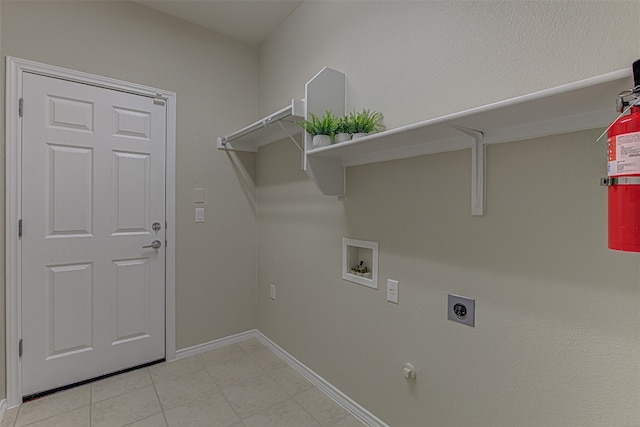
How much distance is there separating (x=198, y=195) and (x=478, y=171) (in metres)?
2.11

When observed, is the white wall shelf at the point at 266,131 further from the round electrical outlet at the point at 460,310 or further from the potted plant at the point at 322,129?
the round electrical outlet at the point at 460,310

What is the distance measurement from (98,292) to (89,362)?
484 millimetres

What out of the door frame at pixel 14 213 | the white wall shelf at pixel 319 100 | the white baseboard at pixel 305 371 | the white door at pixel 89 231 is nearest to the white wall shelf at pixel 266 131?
the white wall shelf at pixel 319 100

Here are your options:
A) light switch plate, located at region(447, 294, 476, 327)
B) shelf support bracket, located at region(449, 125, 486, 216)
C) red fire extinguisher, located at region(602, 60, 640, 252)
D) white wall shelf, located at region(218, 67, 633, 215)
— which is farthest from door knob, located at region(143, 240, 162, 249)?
red fire extinguisher, located at region(602, 60, 640, 252)

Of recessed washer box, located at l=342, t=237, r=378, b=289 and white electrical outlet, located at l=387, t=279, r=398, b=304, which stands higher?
recessed washer box, located at l=342, t=237, r=378, b=289

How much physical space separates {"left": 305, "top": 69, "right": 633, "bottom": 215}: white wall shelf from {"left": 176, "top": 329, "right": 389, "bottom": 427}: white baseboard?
1324mm

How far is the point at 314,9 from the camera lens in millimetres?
2146

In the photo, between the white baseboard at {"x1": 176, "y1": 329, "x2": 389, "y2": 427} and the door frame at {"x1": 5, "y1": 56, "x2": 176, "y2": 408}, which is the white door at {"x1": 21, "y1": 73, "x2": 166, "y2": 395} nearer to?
the door frame at {"x1": 5, "y1": 56, "x2": 176, "y2": 408}

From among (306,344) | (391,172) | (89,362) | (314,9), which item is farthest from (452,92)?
(89,362)

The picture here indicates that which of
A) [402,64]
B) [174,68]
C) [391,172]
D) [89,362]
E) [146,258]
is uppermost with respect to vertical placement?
[174,68]

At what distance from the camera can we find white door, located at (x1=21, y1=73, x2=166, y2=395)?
6.37 ft

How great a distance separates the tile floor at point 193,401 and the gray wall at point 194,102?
1.31ft

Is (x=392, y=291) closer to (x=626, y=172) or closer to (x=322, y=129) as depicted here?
(x=322, y=129)

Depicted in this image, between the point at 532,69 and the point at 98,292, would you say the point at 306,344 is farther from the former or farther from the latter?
the point at 532,69
